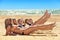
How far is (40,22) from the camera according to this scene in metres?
21.1

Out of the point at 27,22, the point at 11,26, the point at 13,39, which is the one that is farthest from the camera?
the point at 27,22

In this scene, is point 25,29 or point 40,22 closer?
point 25,29

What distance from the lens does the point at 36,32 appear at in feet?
70.5

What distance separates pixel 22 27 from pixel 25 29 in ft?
1.12

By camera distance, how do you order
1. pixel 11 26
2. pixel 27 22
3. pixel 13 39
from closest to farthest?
1. pixel 13 39
2. pixel 11 26
3. pixel 27 22

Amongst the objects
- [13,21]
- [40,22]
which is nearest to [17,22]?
[13,21]

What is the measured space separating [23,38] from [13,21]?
202 centimetres

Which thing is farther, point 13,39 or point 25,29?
point 25,29

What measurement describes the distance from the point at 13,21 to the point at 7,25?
489mm

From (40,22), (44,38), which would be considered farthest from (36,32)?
(44,38)

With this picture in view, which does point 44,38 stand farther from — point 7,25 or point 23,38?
point 7,25

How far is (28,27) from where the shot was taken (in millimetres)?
19562

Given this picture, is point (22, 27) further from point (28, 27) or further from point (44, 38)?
point (44, 38)

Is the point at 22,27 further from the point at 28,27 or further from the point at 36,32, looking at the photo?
the point at 36,32
